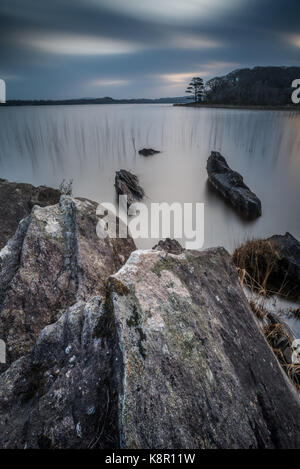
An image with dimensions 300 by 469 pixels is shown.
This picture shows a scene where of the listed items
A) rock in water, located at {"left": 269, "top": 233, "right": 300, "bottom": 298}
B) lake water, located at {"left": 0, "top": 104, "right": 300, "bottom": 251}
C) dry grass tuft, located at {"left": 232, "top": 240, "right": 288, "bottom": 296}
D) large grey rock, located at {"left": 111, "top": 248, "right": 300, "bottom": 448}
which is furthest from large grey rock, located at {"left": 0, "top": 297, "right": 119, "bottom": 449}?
lake water, located at {"left": 0, "top": 104, "right": 300, "bottom": 251}

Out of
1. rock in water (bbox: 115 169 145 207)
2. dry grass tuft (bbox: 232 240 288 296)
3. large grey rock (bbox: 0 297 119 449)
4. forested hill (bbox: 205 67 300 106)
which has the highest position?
forested hill (bbox: 205 67 300 106)

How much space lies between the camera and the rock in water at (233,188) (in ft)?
32.2

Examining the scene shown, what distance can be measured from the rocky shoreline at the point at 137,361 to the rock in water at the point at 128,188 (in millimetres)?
8190

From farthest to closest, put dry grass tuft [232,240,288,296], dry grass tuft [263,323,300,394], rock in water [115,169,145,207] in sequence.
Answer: rock in water [115,169,145,207], dry grass tuft [232,240,288,296], dry grass tuft [263,323,300,394]

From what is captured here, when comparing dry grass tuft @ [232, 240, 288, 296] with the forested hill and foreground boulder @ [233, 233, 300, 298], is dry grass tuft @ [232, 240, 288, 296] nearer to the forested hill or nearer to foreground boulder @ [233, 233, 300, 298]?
foreground boulder @ [233, 233, 300, 298]

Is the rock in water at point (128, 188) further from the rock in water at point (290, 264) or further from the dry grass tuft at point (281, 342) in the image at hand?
the dry grass tuft at point (281, 342)

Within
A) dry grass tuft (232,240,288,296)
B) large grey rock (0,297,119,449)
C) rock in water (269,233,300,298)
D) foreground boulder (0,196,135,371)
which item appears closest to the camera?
large grey rock (0,297,119,449)

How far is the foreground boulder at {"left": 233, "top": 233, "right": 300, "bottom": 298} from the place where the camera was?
18.1ft

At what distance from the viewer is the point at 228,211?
10305 mm

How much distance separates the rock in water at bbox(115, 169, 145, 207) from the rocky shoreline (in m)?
8.19

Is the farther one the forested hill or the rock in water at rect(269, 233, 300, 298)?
the forested hill

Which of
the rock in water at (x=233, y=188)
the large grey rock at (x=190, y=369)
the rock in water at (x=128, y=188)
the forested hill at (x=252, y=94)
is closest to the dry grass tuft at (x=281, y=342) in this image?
the large grey rock at (x=190, y=369)

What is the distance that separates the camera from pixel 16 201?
5820mm

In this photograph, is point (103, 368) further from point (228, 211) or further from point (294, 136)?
point (294, 136)
